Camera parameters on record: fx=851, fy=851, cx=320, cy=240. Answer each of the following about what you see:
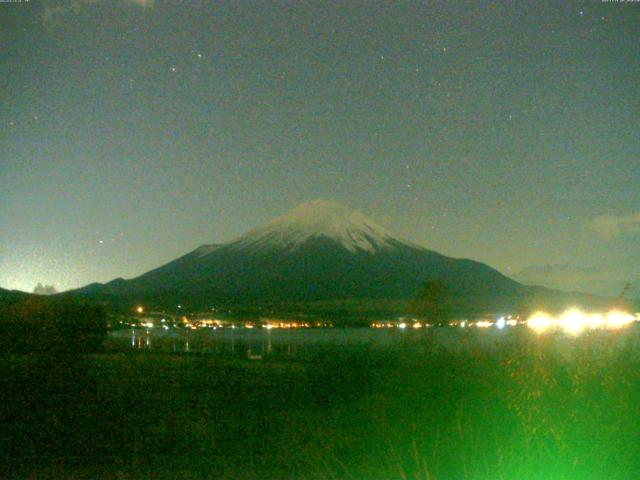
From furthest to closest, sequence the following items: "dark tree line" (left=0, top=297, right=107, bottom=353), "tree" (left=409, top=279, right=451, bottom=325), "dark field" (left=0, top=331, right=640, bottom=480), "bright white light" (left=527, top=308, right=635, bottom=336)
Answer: "tree" (left=409, top=279, right=451, bottom=325)
"dark tree line" (left=0, top=297, right=107, bottom=353)
"bright white light" (left=527, top=308, right=635, bottom=336)
"dark field" (left=0, top=331, right=640, bottom=480)

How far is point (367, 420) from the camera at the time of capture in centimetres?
1319

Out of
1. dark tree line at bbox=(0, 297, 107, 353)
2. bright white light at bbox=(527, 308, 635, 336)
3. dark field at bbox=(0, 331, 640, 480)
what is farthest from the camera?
dark tree line at bbox=(0, 297, 107, 353)

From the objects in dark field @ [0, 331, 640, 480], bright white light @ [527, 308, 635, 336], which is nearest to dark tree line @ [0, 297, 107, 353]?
dark field @ [0, 331, 640, 480]

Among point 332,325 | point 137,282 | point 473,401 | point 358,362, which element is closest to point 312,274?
point 137,282

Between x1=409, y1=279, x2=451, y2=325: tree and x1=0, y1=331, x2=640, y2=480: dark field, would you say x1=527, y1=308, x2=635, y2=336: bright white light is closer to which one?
x1=0, y1=331, x2=640, y2=480: dark field

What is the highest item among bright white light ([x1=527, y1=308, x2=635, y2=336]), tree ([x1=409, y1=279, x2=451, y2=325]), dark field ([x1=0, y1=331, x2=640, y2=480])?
tree ([x1=409, y1=279, x2=451, y2=325])

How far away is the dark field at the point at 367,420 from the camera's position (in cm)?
882

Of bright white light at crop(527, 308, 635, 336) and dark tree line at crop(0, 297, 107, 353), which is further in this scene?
dark tree line at crop(0, 297, 107, 353)

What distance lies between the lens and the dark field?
882cm

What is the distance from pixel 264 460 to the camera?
11.2 meters

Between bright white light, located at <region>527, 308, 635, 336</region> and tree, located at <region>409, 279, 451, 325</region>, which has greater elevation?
tree, located at <region>409, 279, 451, 325</region>

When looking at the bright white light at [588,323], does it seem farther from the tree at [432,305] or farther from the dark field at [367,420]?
the tree at [432,305]

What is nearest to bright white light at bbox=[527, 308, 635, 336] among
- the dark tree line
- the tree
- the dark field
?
the dark field

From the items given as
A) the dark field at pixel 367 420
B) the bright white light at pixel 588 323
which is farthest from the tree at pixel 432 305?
the bright white light at pixel 588 323
